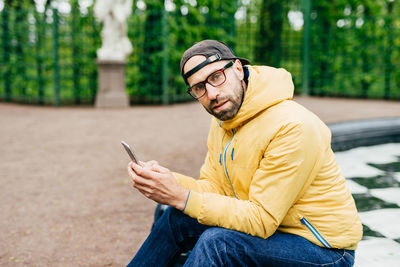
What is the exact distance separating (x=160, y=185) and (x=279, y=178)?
1.58 feet

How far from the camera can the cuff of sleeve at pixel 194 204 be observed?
1688 millimetres

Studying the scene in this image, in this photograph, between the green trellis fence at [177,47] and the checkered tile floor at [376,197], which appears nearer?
the checkered tile floor at [376,197]

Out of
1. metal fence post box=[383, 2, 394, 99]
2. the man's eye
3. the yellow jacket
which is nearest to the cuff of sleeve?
the yellow jacket

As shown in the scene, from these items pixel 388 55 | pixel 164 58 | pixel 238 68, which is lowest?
pixel 238 68

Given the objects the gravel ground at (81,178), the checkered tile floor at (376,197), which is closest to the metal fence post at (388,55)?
the gravel ground at (81,178)

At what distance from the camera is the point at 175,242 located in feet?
6.31

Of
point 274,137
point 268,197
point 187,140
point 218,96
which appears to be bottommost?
point 187,140

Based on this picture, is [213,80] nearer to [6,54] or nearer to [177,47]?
[177,47]

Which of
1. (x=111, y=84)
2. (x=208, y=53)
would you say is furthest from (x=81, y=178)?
(x=111, y=84)

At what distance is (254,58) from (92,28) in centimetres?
589

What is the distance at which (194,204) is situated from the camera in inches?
66.6

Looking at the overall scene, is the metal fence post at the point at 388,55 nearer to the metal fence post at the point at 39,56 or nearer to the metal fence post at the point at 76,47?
the metal fence post at the point at 76,47

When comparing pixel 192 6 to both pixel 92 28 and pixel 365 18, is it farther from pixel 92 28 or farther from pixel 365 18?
pixel 365 18

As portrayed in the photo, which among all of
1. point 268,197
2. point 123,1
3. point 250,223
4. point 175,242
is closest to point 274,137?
point 268,197
